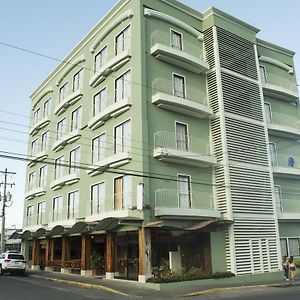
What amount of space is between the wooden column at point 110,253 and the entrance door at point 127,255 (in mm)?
262

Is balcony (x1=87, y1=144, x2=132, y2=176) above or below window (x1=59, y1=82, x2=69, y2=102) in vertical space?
below

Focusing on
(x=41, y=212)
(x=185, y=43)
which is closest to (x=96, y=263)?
(x=41, y=212)

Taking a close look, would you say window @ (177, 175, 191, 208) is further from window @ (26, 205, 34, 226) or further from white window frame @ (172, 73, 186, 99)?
window @ (26, 205, 34, 226)

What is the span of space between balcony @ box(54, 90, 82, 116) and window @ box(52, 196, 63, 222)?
26.6 ft

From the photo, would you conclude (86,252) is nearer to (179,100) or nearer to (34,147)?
(179,100)

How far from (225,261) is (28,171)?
26.3 meters

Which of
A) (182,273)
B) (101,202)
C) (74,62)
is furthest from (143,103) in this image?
(74,62)

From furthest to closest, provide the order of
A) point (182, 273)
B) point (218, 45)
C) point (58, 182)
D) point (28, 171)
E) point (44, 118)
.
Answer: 1. point (28, 171)
2. point (44, 118)
3. point (58, 182)
4. point (218, 45)
5. point (182, 273)

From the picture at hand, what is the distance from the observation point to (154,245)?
2273 cm

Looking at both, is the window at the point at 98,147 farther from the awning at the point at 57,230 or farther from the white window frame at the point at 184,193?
the white window frame at the point at 184,193

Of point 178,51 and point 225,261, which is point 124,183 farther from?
point 178,51

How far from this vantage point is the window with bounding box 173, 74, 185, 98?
2686 cm

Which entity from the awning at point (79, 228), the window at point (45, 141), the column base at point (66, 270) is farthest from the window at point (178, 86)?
the window at point (45, 141)

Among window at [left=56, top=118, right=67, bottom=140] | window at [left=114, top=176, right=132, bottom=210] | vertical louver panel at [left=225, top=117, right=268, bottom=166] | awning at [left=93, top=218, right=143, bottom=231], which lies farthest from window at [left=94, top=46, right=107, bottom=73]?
awning at [left=93, top=218, right=143, bottom=231]
